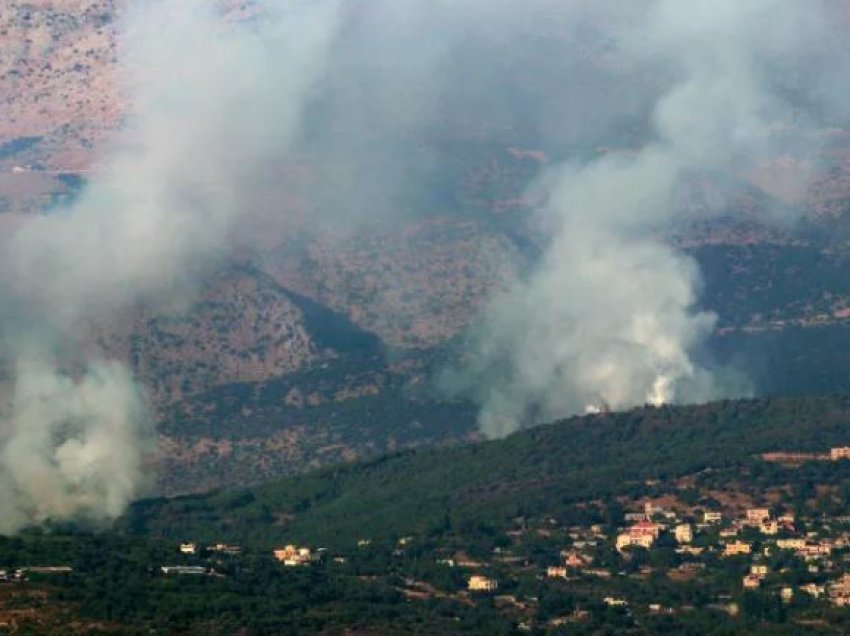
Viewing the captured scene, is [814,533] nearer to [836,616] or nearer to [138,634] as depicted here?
[836,616]

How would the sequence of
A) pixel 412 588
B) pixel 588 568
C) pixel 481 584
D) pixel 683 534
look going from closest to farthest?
1. pixel 412 588
2. pixel 481 584
3. pixel 588 568
4. pixel 683 534

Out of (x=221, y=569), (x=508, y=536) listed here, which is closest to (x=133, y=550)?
(x=221, y=569)

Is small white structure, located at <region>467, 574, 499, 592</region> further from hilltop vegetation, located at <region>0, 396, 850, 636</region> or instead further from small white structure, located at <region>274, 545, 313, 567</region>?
small white structure, located at <region>274, 545, 313, 567</region>

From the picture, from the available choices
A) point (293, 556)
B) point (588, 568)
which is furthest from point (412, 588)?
point (588, 568)

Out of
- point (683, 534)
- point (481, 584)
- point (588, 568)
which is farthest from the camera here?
point (683, 534)

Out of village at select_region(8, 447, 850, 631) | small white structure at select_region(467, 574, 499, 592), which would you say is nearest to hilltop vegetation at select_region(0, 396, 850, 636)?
village at select_region(8, 447, 850, 631)

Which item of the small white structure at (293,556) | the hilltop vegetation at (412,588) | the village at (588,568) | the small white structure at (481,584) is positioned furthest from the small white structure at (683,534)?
the small white structure at (293,556)

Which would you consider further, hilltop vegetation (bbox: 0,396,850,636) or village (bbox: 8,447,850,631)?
village (bbox: 8,447,850,631)

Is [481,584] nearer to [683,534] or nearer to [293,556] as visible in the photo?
[293,556]

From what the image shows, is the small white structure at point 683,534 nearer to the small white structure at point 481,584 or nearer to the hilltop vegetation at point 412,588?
the hilltop vegetation at point 412,588

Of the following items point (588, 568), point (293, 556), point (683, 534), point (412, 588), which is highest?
point (683, 534)

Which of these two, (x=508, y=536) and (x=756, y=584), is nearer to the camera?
Result: (x=756, y=584)
